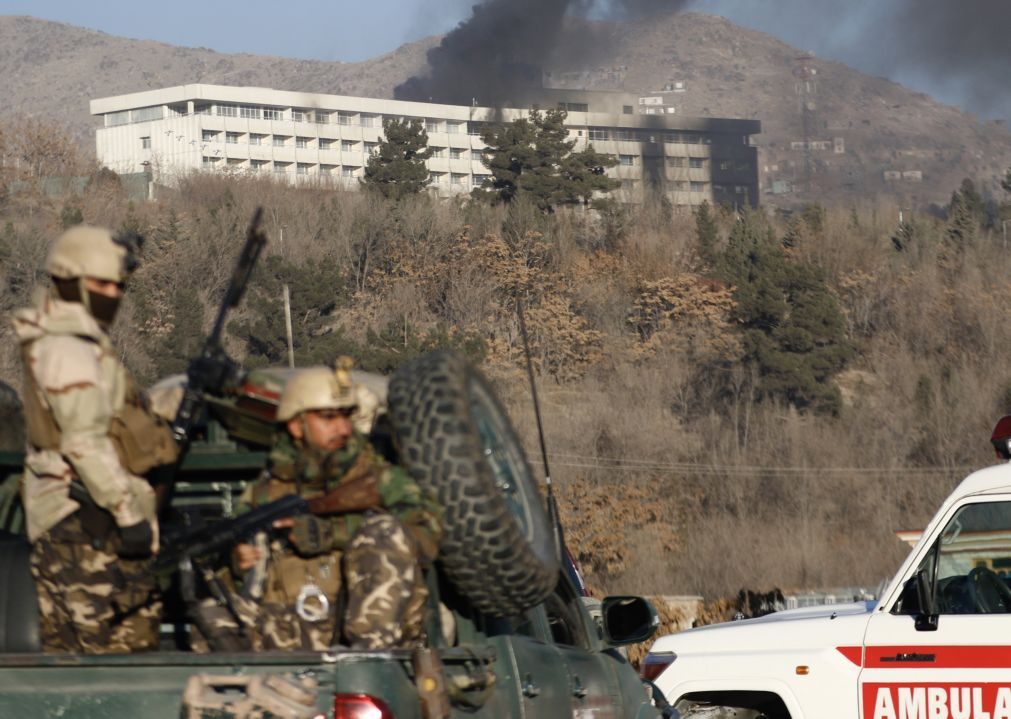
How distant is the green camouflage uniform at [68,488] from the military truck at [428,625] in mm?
211

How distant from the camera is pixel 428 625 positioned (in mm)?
5379

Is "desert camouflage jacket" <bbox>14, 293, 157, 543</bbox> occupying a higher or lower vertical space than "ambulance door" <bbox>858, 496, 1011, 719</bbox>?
higher

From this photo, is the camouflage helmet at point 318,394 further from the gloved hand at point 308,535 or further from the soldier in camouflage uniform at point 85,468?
the soldier in camouflage uniform at point 85,468

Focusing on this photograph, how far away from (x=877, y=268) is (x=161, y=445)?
76531mm

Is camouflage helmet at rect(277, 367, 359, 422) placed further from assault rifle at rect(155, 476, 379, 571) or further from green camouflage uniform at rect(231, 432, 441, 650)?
assault rifle at rect(155, 476, 379, 571)

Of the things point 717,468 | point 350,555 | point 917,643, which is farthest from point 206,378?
point 717,468

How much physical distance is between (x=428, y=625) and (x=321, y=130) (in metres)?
165

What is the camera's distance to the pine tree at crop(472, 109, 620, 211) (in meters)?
87.1

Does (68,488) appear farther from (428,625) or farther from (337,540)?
(428,625)

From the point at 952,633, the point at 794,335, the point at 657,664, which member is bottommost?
the point at 794,335

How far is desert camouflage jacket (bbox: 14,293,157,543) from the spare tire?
817 mm

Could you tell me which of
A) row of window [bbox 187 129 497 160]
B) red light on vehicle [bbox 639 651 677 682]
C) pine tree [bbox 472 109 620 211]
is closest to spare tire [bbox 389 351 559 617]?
red light on vehicle [bbox 639 651 677 682]

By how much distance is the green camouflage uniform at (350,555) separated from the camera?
5.00 meters

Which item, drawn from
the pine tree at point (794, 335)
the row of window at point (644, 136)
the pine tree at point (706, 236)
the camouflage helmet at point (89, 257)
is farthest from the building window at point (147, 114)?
the camouflage helmet at point (89, 257)
